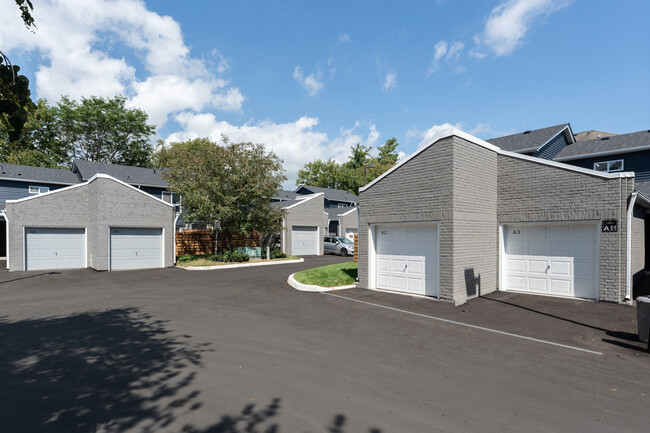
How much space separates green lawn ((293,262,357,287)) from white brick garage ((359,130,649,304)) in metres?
3.28

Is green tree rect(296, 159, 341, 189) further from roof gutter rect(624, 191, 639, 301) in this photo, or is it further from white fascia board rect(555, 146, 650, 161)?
roof gutter rect(624, 191, 639, 301)

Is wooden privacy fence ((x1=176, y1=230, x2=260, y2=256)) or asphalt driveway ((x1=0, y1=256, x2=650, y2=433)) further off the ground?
wooden privacy fence ((x1=176, y1=230, x2=260, y2=256))

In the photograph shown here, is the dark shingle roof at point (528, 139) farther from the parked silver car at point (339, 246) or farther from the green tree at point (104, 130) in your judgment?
the green tree at point (104, 130)

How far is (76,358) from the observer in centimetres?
629

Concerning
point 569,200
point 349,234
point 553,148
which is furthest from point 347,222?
point 569,200

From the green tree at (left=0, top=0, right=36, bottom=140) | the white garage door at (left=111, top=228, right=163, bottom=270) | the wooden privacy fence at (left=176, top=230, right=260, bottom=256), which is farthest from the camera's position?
the wooden privacy fence at (left=176, top=230, right=260, bottom=256)

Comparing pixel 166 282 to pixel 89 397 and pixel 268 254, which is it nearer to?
pixel 268 254

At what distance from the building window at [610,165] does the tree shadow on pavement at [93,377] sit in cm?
2276

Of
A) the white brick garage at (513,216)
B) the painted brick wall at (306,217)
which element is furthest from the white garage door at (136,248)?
the white brick garage at (513,216)

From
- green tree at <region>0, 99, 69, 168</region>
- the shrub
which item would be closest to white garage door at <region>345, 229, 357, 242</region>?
the shrub

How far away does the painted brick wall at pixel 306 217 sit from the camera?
29609 millimetres

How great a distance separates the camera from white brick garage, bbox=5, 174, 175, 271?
19.3 meters

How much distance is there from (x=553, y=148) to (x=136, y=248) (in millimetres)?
25747

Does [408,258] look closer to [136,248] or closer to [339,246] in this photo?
[136,248]
